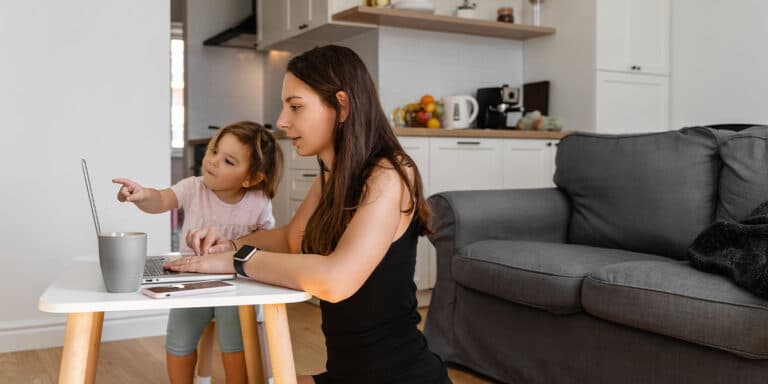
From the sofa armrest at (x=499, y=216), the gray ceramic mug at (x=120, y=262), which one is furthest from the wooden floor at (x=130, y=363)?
the gray ceramic mug at (x=120, y=262)

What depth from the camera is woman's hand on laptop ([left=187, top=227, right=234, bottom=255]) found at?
1.45 meters

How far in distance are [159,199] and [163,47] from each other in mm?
1410

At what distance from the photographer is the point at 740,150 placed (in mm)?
2387

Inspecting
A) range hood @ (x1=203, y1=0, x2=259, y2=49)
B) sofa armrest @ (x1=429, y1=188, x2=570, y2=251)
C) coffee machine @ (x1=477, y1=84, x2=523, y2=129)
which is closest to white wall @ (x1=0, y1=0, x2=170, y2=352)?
sofa armrest @ (x1=429, y1=188, x2=570, y2=251)

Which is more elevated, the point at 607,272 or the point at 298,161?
the point at 298,161

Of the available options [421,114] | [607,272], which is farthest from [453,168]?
[607,272]

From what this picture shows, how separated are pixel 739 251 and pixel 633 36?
3.31 metres

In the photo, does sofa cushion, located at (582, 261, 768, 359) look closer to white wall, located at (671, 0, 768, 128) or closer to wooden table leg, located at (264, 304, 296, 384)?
wooden table leg, located at (264, 304, 296, 384)

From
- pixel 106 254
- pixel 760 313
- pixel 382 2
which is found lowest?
pixel 760 313

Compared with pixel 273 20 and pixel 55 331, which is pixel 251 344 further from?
pixel 273 20

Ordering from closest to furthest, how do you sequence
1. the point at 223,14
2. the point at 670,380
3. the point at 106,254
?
the point at 106,254 → the point at 670,380 → the point at 223,14

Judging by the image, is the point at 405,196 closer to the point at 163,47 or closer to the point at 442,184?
the point at 163,47

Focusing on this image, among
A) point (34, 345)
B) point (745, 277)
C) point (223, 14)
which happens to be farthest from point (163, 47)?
point (223, 14)

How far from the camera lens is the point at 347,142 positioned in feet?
4.32
